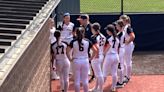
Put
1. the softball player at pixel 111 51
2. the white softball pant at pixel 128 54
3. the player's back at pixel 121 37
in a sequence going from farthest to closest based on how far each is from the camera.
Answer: the white softball pant at pixel 128 54 → the player's back at pixel 121 37 → the softball player at pixel 111 51

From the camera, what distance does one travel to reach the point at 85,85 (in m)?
9.24

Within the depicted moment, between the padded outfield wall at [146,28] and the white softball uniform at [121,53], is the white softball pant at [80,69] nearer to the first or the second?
the white softball uniform at [121,53]

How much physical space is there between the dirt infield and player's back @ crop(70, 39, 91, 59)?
177 centimetres

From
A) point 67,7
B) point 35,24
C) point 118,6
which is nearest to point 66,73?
point 35,24

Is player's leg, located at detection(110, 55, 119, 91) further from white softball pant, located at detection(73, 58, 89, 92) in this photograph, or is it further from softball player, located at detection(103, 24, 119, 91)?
white softball pant, located at detection(73, 58, 89, 92)

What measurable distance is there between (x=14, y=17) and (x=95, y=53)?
10.9ft

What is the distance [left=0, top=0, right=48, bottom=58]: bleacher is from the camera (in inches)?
186

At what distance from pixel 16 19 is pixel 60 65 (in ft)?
11.2

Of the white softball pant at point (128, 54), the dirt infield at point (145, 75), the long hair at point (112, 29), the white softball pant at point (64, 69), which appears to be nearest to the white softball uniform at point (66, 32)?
the dirt infield at point (145, 75)

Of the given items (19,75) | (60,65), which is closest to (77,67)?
(60,65)

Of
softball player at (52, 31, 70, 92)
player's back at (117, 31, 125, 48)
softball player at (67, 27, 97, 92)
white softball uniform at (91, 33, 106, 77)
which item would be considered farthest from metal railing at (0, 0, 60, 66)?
player's back at (117, 31, 125, 48)

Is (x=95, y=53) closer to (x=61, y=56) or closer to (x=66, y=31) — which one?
(x=61, y=56)

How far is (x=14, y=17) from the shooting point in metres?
6.13

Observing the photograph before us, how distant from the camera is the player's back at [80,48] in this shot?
8.61 meters
